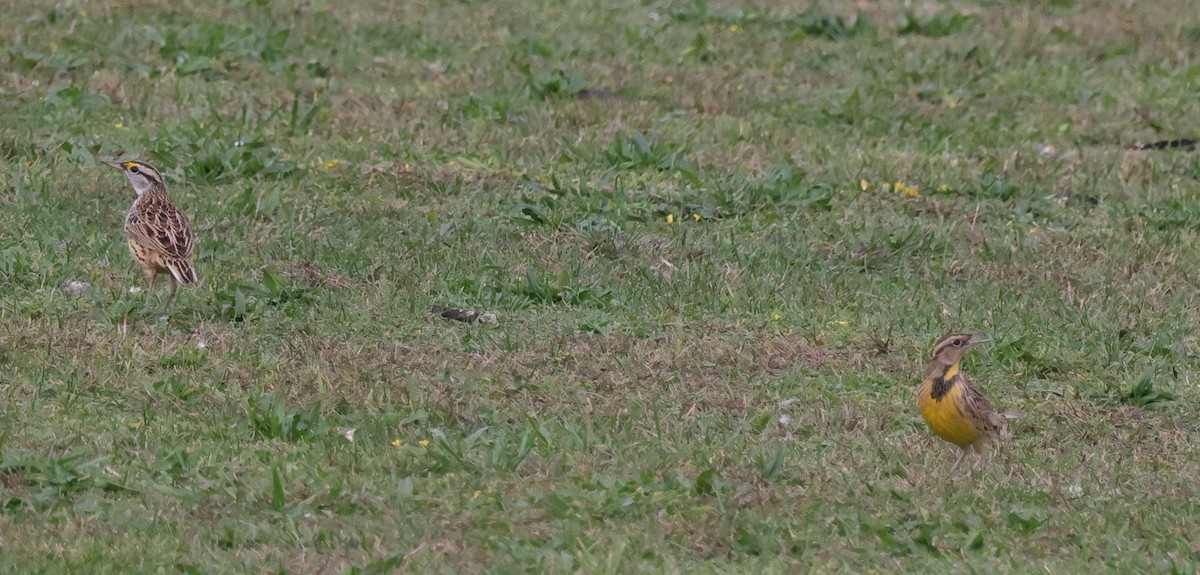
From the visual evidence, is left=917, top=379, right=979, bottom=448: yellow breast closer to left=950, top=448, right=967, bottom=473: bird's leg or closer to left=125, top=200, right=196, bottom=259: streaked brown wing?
left=950, top=448, right=967, bottom=473: bird's leg

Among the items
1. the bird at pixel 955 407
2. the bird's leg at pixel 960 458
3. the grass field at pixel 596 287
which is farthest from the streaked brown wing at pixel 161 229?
the bird's leg at pixel 960 458

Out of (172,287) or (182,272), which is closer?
(182,272)

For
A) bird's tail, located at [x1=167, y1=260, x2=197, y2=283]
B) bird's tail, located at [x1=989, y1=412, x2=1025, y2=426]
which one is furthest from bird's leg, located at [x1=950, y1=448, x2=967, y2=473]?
bird's tail, located at [x1=167, y1=260, x2=197, y2=283]

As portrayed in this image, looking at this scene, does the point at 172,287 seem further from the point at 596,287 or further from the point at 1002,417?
the point at 1002,417

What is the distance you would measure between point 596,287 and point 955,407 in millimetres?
2904

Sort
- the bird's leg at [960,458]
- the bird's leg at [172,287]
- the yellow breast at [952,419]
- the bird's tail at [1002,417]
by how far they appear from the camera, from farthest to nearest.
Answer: the bird's leg at [172,287], the bird's tail at [1002,417], the yellow breast at [952,419], the bird's leg at [960,458]

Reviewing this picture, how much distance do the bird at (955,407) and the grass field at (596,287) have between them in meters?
0.16

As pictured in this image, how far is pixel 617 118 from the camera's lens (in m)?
14.3

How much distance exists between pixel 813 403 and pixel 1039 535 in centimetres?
193

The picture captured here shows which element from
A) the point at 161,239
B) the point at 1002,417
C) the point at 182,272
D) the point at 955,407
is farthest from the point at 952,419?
the point at 161,239

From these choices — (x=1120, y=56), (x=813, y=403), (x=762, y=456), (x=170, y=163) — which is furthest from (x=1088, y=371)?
(x=1120, y=56)

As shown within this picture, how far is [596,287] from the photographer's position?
428 inches

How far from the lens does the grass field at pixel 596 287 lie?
7676mm

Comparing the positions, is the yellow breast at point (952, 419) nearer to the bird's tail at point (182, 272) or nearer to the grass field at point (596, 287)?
the grass field at point (596, 287)
